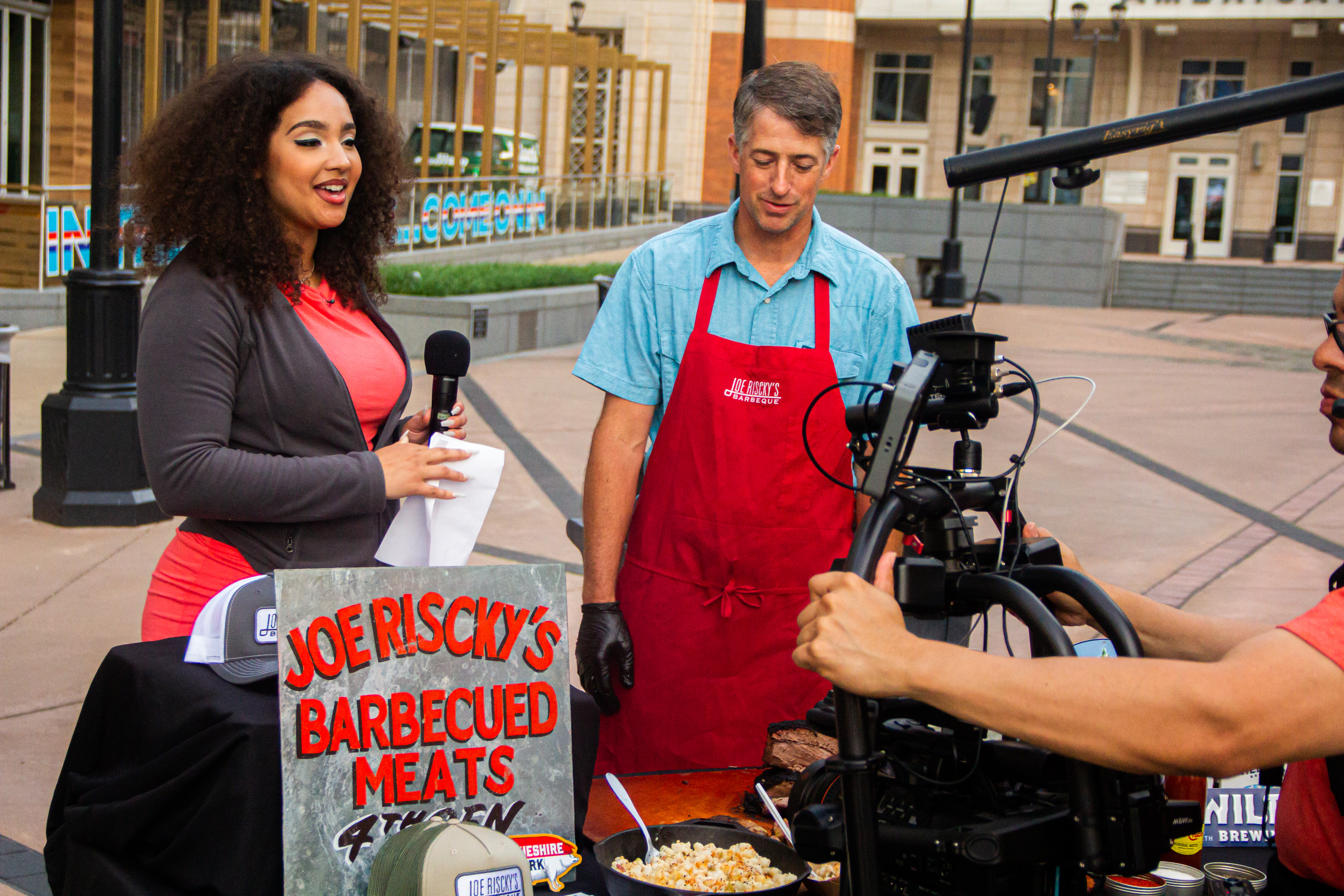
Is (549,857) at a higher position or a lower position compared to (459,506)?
lower

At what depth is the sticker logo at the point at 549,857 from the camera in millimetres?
2129

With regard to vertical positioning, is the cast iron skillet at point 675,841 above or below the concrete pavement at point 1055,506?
above

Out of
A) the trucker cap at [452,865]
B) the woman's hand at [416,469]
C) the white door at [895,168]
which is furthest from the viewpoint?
the white door at [895,168]

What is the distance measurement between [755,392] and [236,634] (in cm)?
137

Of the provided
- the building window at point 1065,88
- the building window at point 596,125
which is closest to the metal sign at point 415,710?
the building window at point 596,125

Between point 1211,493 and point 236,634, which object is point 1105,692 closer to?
point 236,634

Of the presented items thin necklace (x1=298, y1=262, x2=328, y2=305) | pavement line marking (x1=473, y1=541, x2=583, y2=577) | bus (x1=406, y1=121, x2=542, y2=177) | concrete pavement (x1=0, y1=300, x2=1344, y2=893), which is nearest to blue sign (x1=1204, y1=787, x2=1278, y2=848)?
thin necklace (x1=298, y1=262, x2=328, y2=305)

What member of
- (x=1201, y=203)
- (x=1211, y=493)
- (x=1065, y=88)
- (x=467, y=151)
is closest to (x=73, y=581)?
(x=1211, y=493)

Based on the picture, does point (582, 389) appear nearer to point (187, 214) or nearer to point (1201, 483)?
point (1201, 483)

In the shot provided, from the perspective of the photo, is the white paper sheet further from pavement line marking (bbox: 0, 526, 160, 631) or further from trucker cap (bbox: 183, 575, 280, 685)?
pavement line marking (bbox: 0, 526, 160, 631)

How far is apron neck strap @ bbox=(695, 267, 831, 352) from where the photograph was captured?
317 cm

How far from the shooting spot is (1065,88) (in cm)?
3966

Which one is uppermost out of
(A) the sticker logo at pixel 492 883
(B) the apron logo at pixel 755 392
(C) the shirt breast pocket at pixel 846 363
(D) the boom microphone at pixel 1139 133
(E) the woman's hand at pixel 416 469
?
(D) the boom microphone at pixel 1139 133

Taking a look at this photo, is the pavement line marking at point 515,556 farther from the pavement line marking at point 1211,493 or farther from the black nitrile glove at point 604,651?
the pavement line marking at point 1211,493
